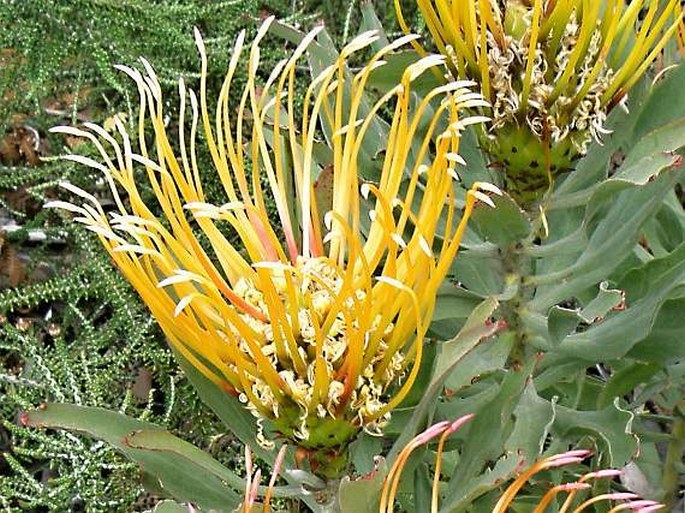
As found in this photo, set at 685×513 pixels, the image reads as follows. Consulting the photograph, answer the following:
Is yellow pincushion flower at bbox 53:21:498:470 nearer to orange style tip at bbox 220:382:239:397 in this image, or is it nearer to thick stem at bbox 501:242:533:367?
orange style tip at bbox 220:382:239:397

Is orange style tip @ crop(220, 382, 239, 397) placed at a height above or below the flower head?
below

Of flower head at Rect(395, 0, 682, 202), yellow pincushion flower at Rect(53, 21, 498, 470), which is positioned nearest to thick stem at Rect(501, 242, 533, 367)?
flower head at Rect(395, 0, 682, 202)

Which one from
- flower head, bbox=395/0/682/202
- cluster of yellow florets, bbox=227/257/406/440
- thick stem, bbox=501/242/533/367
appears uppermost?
flower head, bbox=395/0/682/202

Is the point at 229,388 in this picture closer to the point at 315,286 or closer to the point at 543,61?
the point at 315,286

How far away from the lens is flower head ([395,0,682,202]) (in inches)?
31.1

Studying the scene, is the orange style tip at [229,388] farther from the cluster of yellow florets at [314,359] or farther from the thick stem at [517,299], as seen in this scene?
the thick stem at [517,299]

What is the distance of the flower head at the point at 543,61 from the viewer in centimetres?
79

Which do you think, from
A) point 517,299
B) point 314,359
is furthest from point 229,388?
point 517,299

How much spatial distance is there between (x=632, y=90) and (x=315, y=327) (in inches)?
18.1

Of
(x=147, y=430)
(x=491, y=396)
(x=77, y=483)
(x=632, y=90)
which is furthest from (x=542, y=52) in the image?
(x=77, y=483)

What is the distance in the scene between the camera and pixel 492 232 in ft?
2.90

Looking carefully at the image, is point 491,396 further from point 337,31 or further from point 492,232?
point 337,31

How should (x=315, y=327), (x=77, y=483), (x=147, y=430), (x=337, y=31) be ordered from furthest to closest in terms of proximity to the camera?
(x=337, y=31) < (x=77, y=483) < (x=147, y=430) < (x=315, y=327)

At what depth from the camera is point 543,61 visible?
2.64ft
